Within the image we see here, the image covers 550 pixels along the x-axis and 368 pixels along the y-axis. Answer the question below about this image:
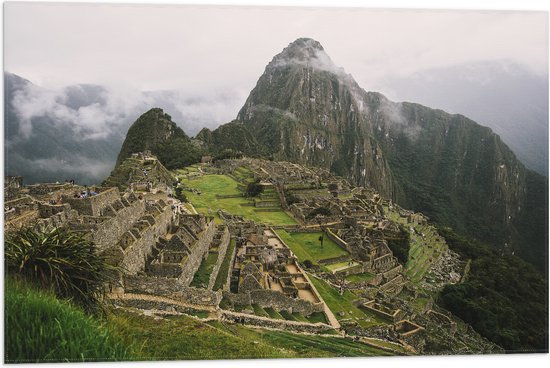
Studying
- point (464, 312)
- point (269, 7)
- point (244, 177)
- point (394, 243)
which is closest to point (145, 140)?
point (244, 177)

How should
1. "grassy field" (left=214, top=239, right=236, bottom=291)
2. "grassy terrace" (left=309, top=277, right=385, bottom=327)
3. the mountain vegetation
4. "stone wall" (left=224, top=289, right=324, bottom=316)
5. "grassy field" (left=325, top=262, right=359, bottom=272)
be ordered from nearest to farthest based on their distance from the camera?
"stone wall" (left=224, top=289, right=324, bottom=316) < "grassy field" (left=214, top=239, right=236, bottom=291) < "grassy terrace" (left=309, top=277, right=385, bottom=327) < the mountain vegetation < "grassy field" (left=325, top=262, right=359, bottom=272)

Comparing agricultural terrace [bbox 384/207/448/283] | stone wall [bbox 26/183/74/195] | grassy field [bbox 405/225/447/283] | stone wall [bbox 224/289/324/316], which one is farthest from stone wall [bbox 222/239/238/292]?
grassy field [bbox 405/225/447/283]

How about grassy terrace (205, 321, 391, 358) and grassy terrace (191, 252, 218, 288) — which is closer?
grassy terrace (205, 321, 391, 358)

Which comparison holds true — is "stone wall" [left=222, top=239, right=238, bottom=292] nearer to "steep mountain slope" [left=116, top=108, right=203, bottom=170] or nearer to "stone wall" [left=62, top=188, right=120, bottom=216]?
"stone wall" [left=62, top=188, right=120, bottom=216]

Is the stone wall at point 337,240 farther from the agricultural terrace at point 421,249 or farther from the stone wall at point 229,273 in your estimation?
the stone wall at point 229,273

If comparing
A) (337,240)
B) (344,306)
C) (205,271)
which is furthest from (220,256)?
(337,240)
